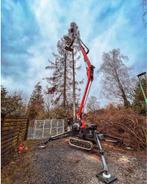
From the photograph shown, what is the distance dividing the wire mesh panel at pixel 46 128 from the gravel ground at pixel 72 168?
2.38m

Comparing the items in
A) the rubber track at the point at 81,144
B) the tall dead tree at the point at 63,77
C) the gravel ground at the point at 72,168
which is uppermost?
the tall dead tree at the point at 63,77

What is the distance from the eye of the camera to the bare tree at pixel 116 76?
13283 millimetres

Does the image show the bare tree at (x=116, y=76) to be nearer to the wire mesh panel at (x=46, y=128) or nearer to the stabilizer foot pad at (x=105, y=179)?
the wire mesh panel at (x=46, y=128)

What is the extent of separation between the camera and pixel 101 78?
14977 mm

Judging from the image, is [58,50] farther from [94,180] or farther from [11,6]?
[94,180]

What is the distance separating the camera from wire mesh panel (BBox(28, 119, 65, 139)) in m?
Answer: 5.38

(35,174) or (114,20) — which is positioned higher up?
(114,20)

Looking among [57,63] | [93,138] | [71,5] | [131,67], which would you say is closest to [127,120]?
[93,138]

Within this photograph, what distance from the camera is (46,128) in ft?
18.4

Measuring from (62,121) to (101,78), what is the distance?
10.4m

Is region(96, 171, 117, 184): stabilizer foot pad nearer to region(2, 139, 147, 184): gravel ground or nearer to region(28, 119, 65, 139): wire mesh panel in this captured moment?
region(2, 139, 147, 184): gravel ground

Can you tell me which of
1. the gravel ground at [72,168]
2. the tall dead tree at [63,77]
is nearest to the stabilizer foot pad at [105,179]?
the gravel ground at [72,168]

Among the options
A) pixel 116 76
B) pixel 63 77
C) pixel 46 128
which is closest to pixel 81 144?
pixel 46 128

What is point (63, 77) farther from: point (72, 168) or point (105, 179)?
point (105, 179)
